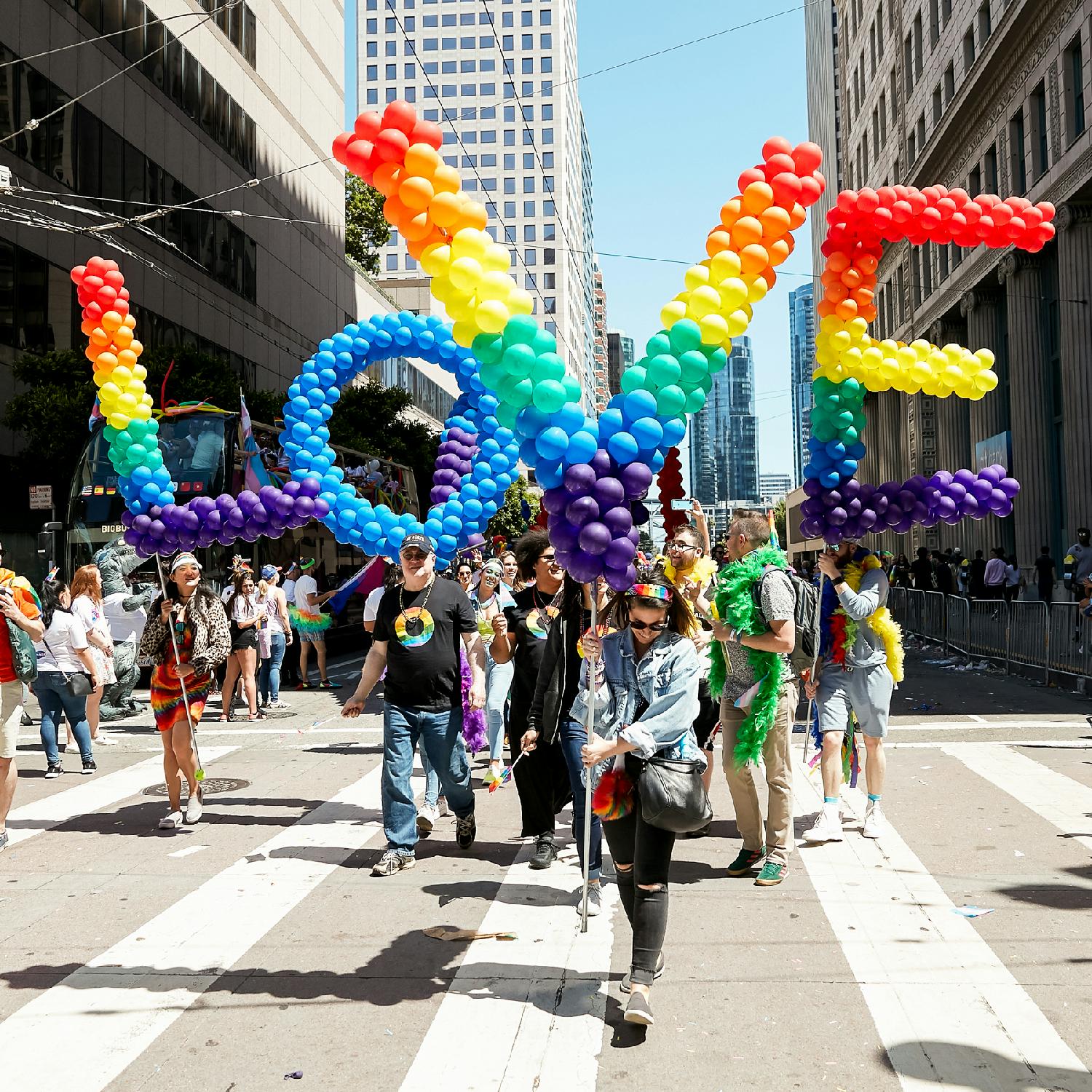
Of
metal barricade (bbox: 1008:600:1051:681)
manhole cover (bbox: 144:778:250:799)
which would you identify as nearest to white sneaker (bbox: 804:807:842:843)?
manhole cover (bbox: 144:778:250:799)

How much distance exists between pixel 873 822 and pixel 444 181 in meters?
4.76

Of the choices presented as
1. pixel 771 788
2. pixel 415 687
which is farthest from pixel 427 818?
pixel 771 788

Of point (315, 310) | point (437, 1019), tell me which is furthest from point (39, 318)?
point (437, 1019)

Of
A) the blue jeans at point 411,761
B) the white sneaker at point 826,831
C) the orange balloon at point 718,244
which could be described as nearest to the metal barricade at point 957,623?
the white sneaker at point 826,831

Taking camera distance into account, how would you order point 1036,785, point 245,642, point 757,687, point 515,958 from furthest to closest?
point 245,642 < point 1036,785 < point 757,687 < point 515,958

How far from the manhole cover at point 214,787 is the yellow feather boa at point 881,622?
16.8ft

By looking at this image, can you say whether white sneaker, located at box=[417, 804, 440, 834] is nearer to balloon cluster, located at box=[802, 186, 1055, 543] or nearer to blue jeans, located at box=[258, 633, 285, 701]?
balloon cluster, located at box=[802, 186, 1055, 543]

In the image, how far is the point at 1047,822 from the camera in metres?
7.56

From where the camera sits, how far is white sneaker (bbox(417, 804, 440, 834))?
24.9ft

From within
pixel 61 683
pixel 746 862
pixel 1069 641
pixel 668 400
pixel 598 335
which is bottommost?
pixel 746 862

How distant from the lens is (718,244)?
5.61 meters

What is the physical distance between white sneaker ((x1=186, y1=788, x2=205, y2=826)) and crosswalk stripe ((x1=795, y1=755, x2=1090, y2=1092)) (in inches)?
162

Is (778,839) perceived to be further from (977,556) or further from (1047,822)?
(977,556)

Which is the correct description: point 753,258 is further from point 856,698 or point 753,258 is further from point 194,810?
point 194,810
